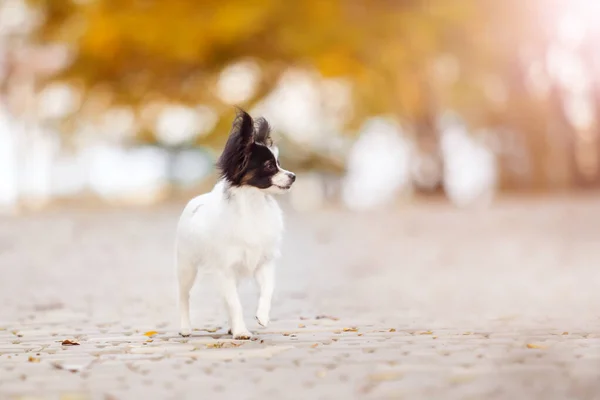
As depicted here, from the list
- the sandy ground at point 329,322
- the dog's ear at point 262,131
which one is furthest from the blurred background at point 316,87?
the dog's ear at point 262,131

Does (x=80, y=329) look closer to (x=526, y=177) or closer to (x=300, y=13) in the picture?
(x=300, y=13)

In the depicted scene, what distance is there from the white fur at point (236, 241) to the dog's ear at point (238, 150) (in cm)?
11

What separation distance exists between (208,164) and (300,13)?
18.4 metres

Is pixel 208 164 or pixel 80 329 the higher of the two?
pixel 208 164

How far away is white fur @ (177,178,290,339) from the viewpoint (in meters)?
7.09

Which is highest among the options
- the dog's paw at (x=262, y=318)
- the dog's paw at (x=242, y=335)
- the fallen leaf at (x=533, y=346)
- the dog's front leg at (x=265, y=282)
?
the dog's front leg at (x=265, y=282)

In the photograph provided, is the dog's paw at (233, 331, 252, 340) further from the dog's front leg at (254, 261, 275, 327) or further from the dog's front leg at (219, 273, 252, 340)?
the dog's front leg at (254, 261, 275, 327)

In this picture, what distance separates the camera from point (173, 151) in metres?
42.3

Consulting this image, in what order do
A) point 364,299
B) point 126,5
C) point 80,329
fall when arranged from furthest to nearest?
point 126,5 → point 364,299 → point 80,329

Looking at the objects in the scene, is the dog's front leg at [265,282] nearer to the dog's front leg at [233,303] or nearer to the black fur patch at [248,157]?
the dog's front leg at [233,303]

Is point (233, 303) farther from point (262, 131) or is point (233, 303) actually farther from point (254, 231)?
point (262, 131)

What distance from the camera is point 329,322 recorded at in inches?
330

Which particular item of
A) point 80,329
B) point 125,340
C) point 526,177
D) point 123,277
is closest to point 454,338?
point 125,340

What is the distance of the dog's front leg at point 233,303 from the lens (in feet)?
23.3
